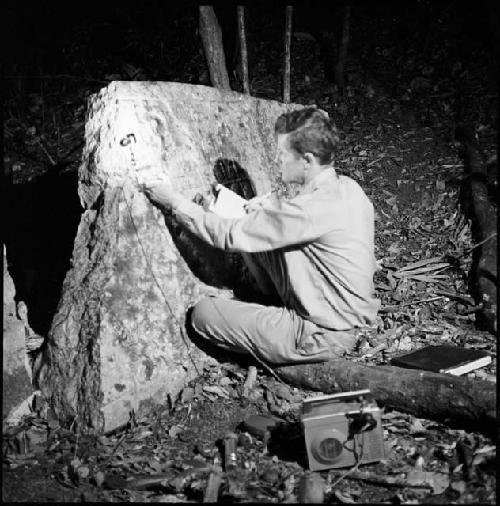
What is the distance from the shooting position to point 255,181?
550cm

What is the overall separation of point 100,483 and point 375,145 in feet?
21.7

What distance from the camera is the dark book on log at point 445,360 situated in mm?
4357

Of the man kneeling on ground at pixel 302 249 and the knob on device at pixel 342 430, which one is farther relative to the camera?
the man kneeling on ground at pixel 302 249

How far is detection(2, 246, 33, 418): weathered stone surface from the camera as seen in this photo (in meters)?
4.16

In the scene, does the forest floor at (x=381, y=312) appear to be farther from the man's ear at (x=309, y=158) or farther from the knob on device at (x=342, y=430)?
the man's ear at (x=309, y=158)

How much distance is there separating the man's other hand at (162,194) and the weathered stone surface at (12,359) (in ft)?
3.57

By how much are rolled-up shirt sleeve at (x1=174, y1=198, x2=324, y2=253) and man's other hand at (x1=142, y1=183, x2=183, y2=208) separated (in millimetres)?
172

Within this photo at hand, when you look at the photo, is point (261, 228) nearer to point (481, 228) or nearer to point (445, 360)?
point (445, 360)

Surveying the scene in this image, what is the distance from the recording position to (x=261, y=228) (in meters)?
4.08

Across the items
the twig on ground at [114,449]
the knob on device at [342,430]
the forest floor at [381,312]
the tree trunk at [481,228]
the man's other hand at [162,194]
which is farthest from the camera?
the tree trunk at [481,228]

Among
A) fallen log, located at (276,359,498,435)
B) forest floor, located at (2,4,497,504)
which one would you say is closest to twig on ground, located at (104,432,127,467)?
forest floor, located at (2,4,497,504)

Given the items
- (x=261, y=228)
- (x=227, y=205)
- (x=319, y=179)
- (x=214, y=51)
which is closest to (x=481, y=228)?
(x=319, y=179)

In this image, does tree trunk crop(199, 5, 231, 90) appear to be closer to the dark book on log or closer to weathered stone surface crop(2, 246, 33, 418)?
weathered stone surface crop(2, 246, 33, 418)

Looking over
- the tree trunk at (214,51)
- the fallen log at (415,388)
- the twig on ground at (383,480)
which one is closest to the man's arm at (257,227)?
the fallen log at (415,388)
